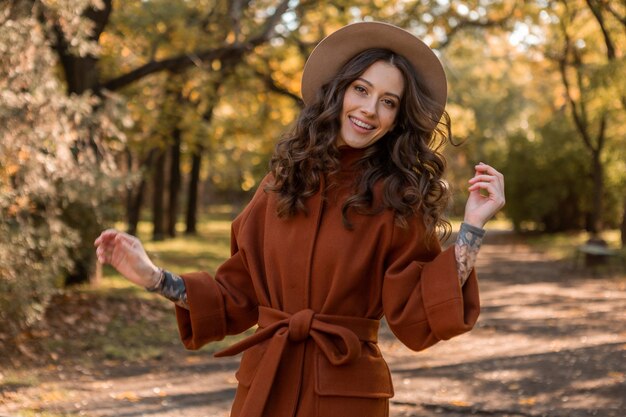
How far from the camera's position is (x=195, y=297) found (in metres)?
2.81

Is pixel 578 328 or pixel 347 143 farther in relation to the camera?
pixel 578 328

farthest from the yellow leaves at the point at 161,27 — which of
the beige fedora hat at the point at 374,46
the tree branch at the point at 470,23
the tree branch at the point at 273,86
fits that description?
the beige fedora hat at the point at 374,46

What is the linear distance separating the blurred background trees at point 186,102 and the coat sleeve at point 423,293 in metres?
0.40

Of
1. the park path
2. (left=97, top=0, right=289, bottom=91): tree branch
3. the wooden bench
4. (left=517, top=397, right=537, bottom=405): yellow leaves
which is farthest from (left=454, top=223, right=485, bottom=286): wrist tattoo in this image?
the wooden bench

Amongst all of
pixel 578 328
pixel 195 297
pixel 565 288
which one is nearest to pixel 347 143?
pixel 195 297

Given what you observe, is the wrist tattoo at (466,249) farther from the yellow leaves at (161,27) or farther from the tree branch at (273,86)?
the tree branch at (273,86)

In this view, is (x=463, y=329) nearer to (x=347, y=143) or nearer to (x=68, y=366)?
(x=347, y=143)

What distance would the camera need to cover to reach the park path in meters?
6.49

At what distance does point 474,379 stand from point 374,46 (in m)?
5.27

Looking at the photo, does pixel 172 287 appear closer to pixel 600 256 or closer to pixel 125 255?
pixel 125 255

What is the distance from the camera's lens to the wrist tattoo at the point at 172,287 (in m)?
2.76

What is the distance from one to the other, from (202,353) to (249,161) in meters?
20.0

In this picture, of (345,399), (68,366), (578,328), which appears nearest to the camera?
(345,399)

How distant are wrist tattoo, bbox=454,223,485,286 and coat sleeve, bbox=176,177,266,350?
691mm
